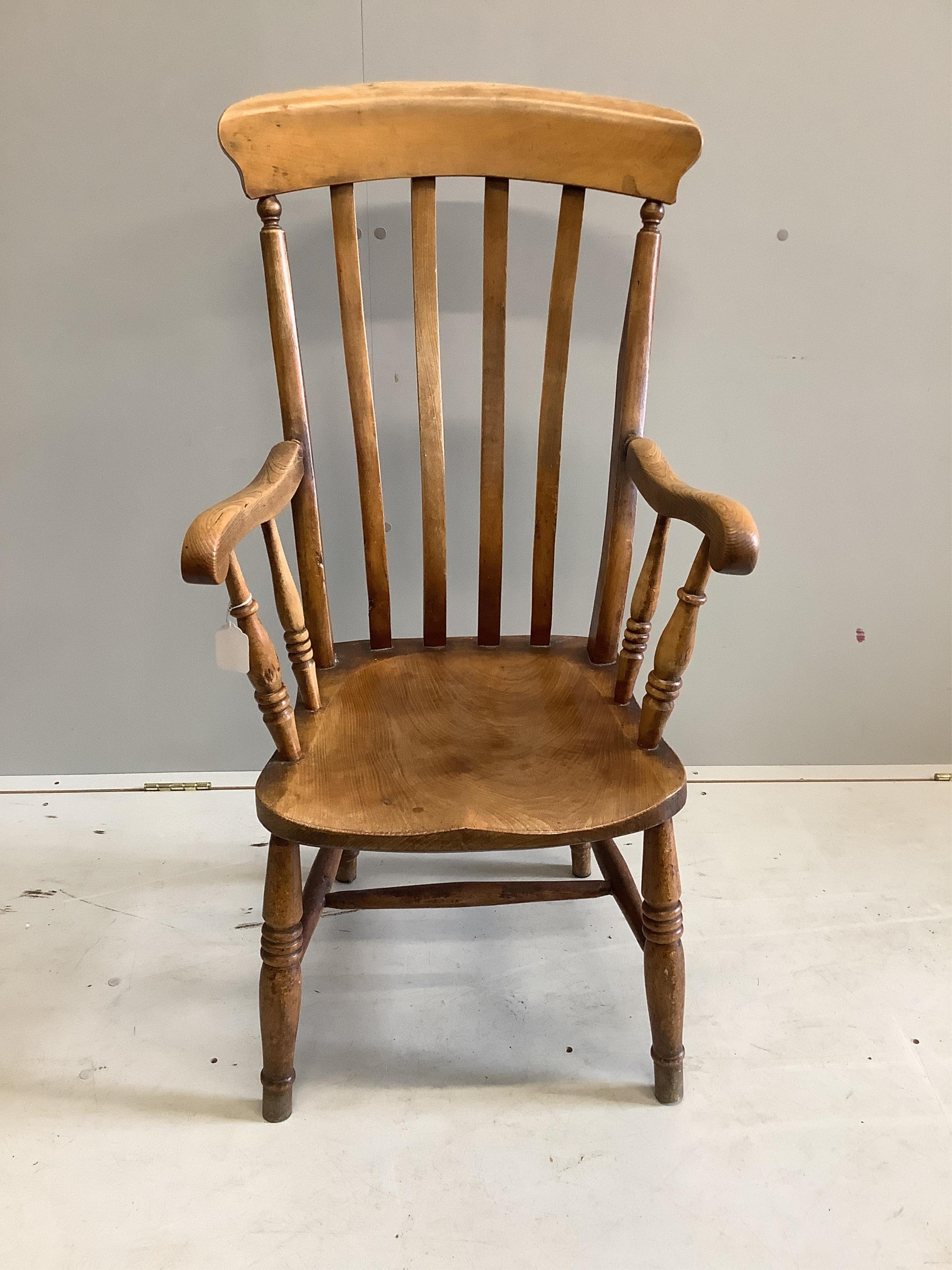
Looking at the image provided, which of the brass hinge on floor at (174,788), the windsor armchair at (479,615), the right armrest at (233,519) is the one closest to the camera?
the right armrest at (233,519)

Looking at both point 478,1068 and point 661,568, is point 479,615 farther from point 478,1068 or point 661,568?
point 478,1068

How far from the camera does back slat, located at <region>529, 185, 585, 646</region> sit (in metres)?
1.03

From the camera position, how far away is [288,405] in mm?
1010

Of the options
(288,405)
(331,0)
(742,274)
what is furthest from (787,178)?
(288,405)

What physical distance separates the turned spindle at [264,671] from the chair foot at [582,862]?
556 mm

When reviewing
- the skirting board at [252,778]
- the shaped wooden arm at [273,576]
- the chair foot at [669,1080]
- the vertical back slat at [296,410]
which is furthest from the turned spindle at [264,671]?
the skirting board at [252,778]

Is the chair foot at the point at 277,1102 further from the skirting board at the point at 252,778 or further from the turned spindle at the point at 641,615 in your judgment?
the skirting board at the point at 252,778

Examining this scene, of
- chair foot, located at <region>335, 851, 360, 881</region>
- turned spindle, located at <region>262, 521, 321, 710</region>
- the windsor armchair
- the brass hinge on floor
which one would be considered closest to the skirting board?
the brass hinge on floor

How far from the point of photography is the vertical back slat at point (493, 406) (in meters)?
1.03

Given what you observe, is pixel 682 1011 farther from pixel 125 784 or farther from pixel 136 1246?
pixel 125 784

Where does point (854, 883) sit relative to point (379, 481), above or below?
below

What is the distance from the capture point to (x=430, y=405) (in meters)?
1.07

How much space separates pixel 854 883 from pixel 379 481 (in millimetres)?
893

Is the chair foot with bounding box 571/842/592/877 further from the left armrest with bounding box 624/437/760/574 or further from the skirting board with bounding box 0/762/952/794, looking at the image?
the left armrest with bounding box 624/437/760/574
